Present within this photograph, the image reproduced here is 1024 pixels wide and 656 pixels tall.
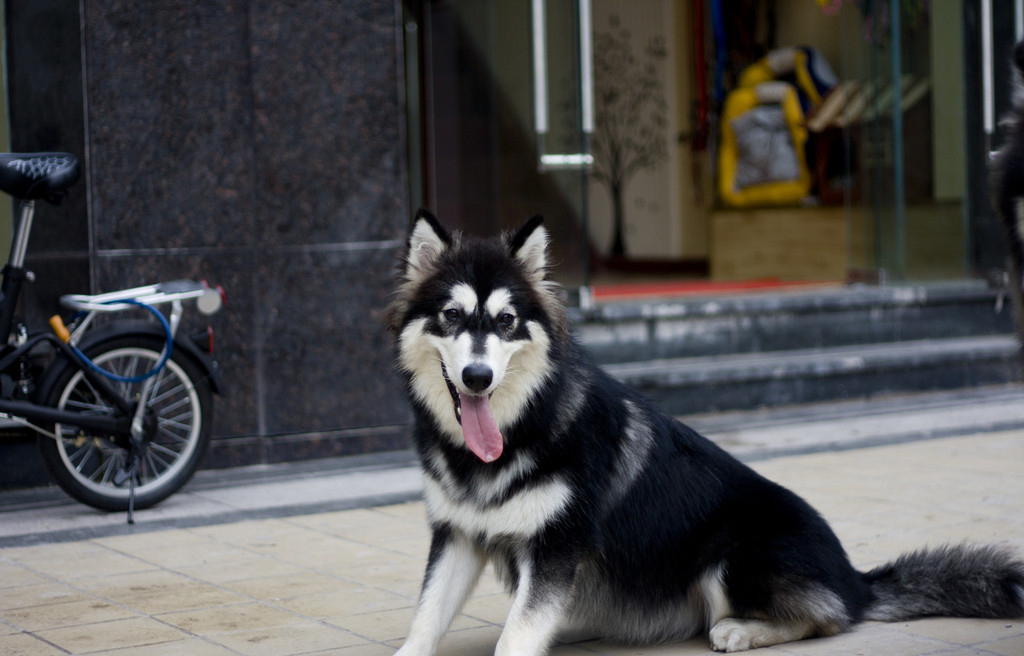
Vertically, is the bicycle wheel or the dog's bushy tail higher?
the bicycle wheel

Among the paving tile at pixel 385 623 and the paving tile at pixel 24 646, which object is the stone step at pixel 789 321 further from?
the paving tile at pixel 24 646

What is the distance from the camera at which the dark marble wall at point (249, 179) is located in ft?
22.6

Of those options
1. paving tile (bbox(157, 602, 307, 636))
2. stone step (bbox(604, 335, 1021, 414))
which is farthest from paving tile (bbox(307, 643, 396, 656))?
stone step (bbox(604, 335, 1021, 414))

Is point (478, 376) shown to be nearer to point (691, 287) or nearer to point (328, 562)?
point (328, 562)

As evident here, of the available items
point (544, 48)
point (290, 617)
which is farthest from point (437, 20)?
point (290, 617)

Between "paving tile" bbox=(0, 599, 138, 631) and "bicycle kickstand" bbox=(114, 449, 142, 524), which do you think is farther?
"bicycle kickstand" bbox=(114, 449, 142, 524)

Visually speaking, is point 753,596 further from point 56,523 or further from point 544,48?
point 544,48

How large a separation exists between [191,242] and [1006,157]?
470cm

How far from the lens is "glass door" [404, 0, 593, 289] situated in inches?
356

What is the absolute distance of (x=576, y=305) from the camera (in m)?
8.88

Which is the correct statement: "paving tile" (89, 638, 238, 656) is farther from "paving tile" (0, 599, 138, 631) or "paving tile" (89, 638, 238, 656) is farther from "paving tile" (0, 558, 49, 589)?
"paving tile" (0, 558, 49, 589)

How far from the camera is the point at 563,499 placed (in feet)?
12.3

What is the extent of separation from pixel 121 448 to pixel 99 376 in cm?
38

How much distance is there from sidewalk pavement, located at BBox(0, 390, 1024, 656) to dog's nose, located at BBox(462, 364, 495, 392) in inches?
38.1
